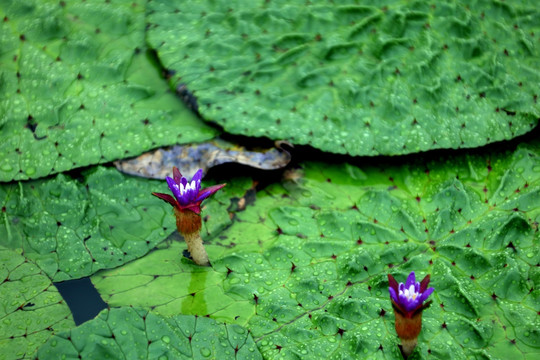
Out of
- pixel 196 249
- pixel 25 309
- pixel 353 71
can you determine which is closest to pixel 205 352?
pixel 196 249

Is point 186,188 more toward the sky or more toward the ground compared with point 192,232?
more toward the sky

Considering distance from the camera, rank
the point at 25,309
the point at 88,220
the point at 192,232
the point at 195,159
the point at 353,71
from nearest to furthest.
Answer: the point at 25,309, the point at 192,232, the point at 88,220, the point at 195,159, the point at 353,71

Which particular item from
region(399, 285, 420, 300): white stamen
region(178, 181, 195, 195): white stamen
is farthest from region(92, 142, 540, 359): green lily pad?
region(178, 181, 195, 195): white stamen

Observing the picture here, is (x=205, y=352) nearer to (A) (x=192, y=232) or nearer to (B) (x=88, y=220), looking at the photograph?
(A) (x=192, y=232)

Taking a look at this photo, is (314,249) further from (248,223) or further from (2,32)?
(2,32)

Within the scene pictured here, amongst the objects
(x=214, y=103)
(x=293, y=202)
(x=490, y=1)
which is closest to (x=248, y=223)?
(x=293, y=202)

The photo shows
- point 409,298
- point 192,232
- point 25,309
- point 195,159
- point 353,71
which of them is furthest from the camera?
A: point 353,71

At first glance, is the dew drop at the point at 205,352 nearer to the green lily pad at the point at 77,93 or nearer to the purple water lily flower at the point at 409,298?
the purple water lily flower at the point at 409,298

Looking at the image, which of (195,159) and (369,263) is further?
(195,159)
